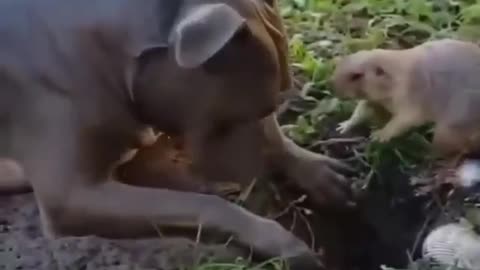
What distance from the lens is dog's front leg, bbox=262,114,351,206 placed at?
118 inches

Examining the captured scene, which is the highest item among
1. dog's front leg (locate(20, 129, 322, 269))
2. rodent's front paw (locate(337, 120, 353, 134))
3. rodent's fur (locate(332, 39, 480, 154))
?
dog's front leg (locate(20, 129, 322, 269))

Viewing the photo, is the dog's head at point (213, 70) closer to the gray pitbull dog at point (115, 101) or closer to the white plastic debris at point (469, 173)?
the gray pitbull dog at point (115, 101)

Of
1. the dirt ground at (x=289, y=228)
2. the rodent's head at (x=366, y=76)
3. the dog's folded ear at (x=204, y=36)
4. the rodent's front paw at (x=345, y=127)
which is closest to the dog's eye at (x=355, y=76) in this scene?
the rodent's head at (x=366, y=76)

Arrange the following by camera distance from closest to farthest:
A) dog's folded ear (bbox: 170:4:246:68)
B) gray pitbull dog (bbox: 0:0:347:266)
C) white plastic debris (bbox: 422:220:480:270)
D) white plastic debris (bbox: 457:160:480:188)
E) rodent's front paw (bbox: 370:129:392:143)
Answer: dog's folded ear (bbox: 170:4:246:68) < gray pitbull dog (bbox: 0:0:347:266) < white plastic debris (bbox: 422:220:480:270) < white plastic debris (bbox: 457:160:480:188) < rodent's front paw (bbox: 370:129:392:143)

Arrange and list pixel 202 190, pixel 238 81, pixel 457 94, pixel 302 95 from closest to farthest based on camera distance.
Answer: pixel 238 81 < pixel 202 190 < pixel 457 94 < pixel 302 95

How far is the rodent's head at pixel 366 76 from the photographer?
10.6 ft

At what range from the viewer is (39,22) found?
2.71 metres

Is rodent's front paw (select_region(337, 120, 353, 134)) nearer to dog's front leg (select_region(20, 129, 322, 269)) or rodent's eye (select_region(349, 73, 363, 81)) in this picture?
rodent's eye (select_region(349, 73, 363, 81))

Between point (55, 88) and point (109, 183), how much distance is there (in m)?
0.24

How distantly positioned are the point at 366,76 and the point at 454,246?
0.66 meters

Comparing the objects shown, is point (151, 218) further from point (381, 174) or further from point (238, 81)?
point (381, 174)

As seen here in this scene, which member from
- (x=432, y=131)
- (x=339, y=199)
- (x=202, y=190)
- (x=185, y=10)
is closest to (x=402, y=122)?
(x=432, y=131)

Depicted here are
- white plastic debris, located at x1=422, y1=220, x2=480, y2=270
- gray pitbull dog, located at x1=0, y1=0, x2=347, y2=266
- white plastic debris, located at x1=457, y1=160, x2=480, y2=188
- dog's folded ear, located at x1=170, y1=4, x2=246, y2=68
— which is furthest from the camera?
white plastic debris, located at x1=457, y1=160, x2=480, y2=188

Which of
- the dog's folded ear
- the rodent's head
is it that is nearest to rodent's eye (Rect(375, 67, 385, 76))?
the rodent's head
